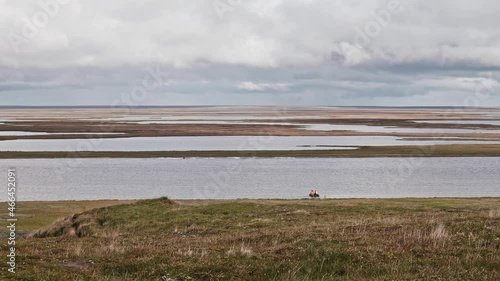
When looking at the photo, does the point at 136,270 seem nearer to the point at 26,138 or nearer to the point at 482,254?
the point at 482,254

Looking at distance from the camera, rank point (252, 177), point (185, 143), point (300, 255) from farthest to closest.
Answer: point (185, 143) → point (252, 177) → point (300, 255)

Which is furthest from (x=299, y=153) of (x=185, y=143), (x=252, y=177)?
(x=185, y=143)

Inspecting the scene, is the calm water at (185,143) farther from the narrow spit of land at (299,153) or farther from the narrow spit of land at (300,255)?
the narrow spit of land at (300,255)

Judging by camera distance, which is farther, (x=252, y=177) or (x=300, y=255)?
(x=252, y=177)

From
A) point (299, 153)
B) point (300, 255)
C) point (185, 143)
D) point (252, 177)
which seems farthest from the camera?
point (185, 143)

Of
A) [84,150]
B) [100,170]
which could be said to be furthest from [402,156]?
[84,150]

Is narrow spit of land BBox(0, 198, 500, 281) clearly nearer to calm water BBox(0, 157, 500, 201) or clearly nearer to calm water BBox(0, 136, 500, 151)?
calm water BBox(0, 157, 500, 201)

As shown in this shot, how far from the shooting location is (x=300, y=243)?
17531 millimetres

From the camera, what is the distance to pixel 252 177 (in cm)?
7625

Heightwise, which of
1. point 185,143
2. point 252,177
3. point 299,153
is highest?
point 185,143

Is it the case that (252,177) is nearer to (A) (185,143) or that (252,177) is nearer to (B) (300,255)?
(A) (185,143)

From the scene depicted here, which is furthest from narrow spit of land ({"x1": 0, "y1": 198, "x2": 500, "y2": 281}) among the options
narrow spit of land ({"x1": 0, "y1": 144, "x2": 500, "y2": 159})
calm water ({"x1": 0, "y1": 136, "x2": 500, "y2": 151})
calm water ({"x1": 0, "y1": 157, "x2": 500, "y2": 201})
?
calm water ({"x1": 0, "y1": 136, "x2": 500, "y2": 151})

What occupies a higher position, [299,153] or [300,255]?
[299,153]

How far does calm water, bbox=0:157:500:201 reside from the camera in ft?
212
